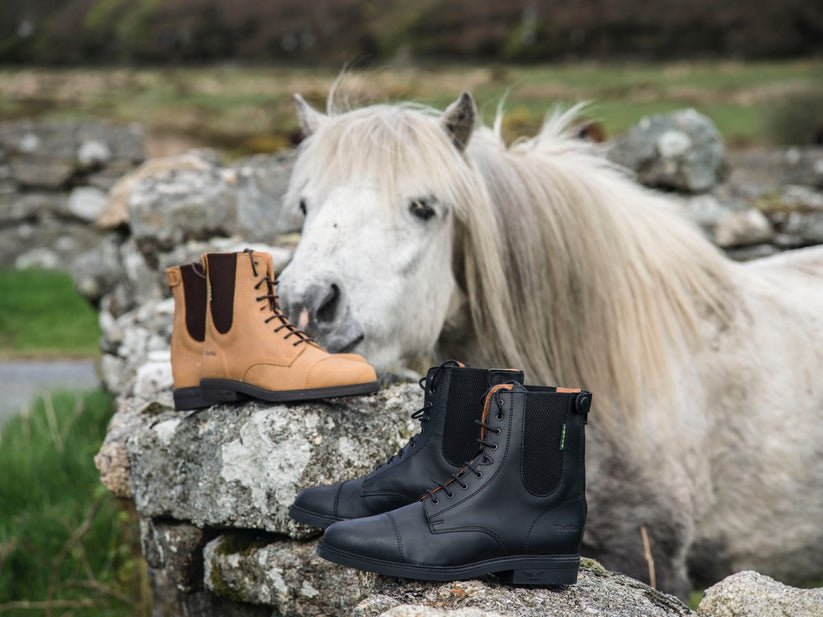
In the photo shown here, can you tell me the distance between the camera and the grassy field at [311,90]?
16234 mm

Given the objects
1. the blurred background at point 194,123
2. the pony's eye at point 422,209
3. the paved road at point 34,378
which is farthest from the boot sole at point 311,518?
the paved road at point 34,378

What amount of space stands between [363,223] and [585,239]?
3.14ft

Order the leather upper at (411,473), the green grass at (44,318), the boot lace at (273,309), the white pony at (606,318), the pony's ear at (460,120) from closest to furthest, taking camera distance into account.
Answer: the leather upper at (411,473)
the boot lace at (273,309)
the white pony at (606,318)
the pony's ear at (460,120)
the green grass at (44,318)

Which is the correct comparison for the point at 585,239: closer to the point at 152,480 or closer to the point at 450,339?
the point at 450,339

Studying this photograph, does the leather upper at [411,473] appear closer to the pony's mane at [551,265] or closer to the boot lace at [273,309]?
the boot lace at [273,309]

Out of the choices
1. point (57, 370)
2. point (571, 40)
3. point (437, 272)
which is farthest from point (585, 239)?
point (571, 40)

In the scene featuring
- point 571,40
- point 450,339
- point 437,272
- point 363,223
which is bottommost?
point 450,339

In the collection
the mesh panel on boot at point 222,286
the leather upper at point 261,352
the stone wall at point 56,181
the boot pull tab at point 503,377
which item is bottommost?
the boot pull tab at point 503,377

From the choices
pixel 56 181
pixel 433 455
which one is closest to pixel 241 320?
pixel 433 455

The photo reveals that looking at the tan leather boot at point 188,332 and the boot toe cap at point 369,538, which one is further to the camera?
the tan leather boot at point 188,332

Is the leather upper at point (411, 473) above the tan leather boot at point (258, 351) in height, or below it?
below

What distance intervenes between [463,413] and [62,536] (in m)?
2.65

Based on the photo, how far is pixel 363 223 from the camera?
2.56 m

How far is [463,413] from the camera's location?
180cm
